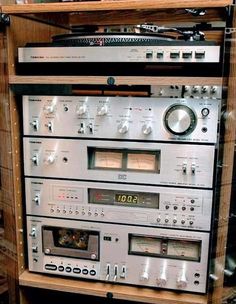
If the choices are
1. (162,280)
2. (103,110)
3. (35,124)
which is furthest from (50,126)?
(162,280)

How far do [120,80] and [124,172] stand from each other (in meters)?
0.22

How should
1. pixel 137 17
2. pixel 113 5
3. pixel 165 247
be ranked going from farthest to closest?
pixel 137 17, pixel 165 247, pixel 113 5

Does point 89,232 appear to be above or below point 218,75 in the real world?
below

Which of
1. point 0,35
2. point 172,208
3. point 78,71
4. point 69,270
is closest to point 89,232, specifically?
point 69,270

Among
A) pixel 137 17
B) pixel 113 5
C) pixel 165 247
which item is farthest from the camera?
pixel 137 17

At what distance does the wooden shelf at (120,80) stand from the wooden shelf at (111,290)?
0.51 m

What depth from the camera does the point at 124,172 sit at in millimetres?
853

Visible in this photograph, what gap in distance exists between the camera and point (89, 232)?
0.89m

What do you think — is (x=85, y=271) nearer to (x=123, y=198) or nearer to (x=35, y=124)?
(x=123, y=198)

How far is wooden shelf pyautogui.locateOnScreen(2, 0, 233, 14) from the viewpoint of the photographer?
28.4 inches

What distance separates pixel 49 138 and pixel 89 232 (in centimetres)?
26

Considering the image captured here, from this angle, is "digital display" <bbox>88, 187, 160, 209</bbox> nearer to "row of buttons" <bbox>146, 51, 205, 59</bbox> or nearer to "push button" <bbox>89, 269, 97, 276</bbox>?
"push button" <bbox>89, 269, 97, 276</bbox>

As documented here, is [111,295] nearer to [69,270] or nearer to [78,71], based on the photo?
[69,270]

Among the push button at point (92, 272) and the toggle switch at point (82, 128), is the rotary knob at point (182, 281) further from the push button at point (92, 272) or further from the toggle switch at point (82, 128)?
the toggle switch at point (82, 128)
